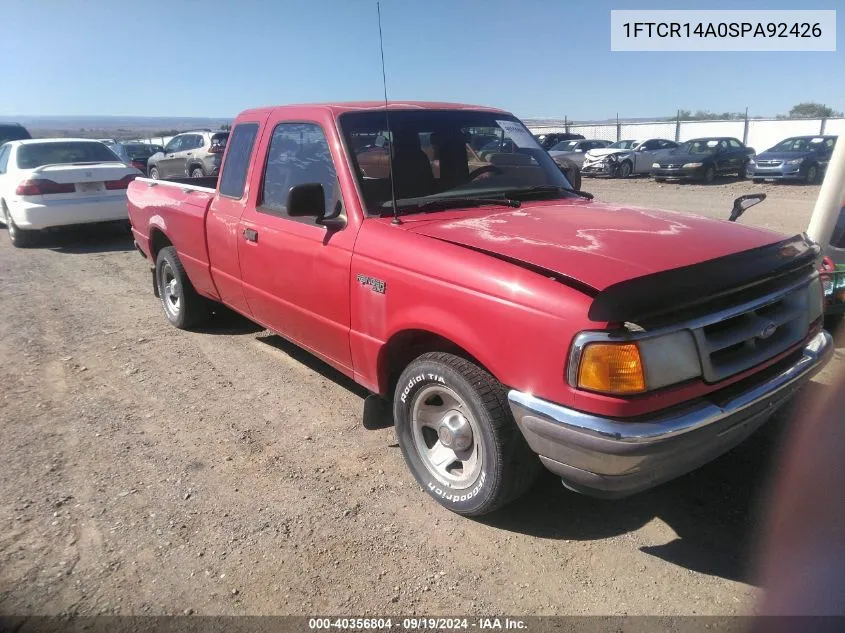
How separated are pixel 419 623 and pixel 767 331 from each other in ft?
6.15

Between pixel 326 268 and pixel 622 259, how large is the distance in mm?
1640

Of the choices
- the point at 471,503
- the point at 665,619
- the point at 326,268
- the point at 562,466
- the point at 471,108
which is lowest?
the point at 665,619

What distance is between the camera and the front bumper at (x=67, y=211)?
931 centimetres

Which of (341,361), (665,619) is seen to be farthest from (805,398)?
(341,361)

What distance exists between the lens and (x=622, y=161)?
78.6 feet

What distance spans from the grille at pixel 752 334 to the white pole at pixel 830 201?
2393 mm

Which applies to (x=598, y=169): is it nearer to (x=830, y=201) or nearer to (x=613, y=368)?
(x=830, y=201)

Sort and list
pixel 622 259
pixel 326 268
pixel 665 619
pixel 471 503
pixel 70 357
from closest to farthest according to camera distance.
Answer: pixel 665 619, pixel 622 259, pixel 471 503, pixel 326 268, pixel 70 357

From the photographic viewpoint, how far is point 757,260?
2.62 m

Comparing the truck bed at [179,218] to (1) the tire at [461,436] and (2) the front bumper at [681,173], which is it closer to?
(1) the tire at [461,436]

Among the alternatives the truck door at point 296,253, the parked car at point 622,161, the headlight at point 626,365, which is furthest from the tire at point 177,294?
the parked car at point 622,161

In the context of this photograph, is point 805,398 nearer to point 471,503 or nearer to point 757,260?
point 757,260

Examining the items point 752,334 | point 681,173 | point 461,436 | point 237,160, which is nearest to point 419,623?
point 461,436

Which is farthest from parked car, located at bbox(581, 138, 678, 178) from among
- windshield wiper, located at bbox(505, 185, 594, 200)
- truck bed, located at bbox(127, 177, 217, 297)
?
windshield wiper, located at bbox(505, 185, 594, 200)
